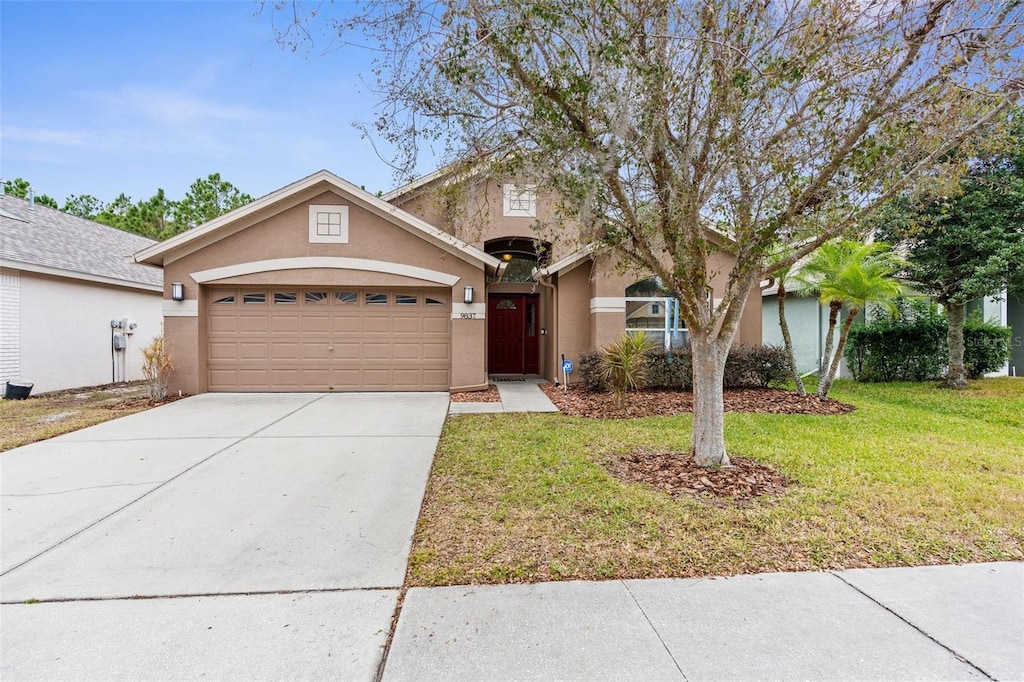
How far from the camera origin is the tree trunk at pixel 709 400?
5066 millimetres

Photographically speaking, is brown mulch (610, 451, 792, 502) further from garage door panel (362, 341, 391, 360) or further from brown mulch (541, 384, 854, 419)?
garage door panel (362, 341, 391, 360)

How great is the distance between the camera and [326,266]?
1075 cm

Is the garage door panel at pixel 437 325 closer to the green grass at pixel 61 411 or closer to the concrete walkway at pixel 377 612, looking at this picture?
the green grass at pixel 61 411

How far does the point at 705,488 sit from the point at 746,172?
317 centimetres

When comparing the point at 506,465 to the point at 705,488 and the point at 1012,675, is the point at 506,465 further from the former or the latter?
the point at 1012,675

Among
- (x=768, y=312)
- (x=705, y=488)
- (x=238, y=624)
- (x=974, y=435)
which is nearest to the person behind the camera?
(x=238, y=624)

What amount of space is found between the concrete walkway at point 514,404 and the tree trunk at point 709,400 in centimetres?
388

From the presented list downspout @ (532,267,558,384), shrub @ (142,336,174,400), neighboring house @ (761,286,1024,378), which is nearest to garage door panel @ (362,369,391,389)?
shrub @ (142,336,174,400)

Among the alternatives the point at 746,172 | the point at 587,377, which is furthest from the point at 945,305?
the point at 746,172

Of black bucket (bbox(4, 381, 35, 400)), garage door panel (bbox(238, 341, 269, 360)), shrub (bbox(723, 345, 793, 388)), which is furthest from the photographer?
garage door panel (bbox(238, 341, 269, 360))

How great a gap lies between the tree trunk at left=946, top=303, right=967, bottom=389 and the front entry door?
10.00 meters

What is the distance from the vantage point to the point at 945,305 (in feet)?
35.7

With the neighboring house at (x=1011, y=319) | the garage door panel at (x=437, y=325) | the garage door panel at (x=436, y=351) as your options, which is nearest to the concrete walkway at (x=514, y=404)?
the garage door panel at (x=436, y=351)

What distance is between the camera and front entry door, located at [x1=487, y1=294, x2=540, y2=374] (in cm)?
1440
